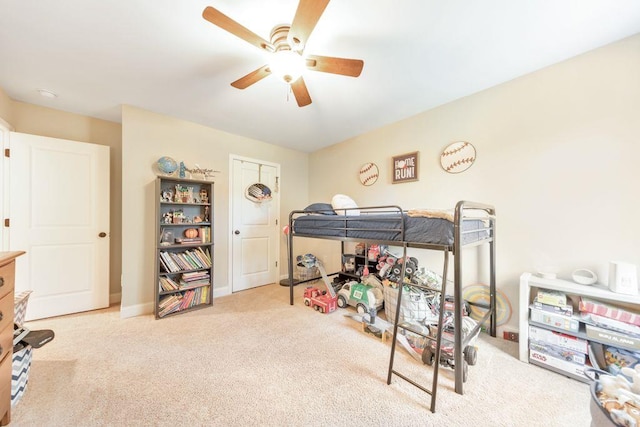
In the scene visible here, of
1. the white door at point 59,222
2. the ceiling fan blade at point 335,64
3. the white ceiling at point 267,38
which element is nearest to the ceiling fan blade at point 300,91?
the ceiling fan blade at point 335,64

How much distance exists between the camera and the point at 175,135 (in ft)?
9.60

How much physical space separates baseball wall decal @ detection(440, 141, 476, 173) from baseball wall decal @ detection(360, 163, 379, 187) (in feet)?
3.00

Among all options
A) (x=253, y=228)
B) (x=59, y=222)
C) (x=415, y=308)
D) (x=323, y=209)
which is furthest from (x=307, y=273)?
(x=59, y=222)

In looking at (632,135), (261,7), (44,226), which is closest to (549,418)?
(632,135)

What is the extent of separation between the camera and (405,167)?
2.93m

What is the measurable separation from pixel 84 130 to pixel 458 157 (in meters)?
4.53

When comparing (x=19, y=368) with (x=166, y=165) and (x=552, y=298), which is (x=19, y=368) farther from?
(x=552, y=298)

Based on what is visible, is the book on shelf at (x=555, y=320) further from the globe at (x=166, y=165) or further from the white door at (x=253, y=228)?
the globe at (x=166, y=165)

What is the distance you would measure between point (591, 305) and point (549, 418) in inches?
34.4

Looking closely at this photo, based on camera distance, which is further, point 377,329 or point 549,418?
point 377,329

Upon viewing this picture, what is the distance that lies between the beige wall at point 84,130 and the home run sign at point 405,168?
12.2 feet

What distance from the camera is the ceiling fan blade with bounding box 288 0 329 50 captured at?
3.59 ft

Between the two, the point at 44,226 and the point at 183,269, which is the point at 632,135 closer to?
the point at 183,269

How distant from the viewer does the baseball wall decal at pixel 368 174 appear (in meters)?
3.30
